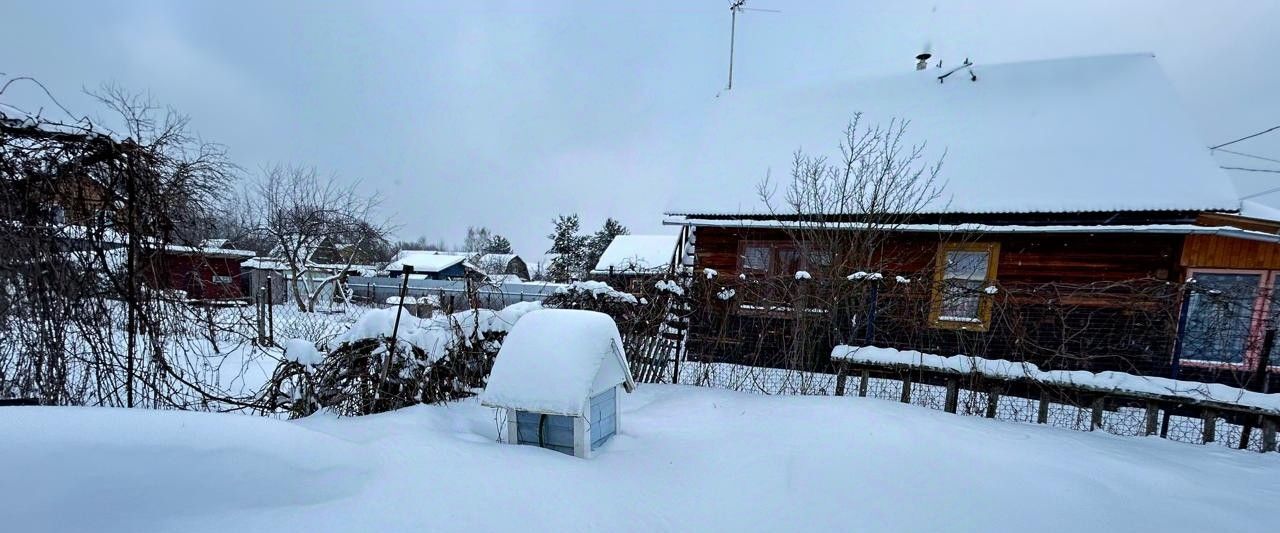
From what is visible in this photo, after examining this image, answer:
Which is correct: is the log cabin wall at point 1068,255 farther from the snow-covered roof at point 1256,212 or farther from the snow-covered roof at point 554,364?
the snow-covered roof at point 554,364

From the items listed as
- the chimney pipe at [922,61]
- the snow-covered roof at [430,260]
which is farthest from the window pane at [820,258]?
the snow-covered roof at [430,260]

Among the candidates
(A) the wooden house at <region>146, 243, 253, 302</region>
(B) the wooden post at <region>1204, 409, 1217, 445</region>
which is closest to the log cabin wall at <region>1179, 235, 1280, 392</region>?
(B) the wooden post at <region>1204, 409, 1217, 445</region>

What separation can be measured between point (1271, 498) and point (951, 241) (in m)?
5.00

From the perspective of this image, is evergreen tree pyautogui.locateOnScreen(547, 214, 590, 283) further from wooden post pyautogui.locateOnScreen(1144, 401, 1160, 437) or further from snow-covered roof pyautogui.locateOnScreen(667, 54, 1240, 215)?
wooden post pyautogui.locateOnScreen(1144, 401, 1160, 437)

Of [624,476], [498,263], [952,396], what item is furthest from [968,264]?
[498,263]

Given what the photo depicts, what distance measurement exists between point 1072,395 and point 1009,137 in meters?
6.11

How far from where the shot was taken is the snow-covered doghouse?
2.93 meters

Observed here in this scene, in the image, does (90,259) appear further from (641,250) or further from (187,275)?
(641,250)

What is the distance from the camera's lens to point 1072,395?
4.30m

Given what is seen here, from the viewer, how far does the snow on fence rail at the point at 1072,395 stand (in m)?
3.83

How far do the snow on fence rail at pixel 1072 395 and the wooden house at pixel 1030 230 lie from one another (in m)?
0.55

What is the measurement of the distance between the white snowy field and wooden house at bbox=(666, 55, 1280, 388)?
1.51 m

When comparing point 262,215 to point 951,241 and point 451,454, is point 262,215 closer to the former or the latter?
point 451,454

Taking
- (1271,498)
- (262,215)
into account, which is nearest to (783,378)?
(1271,498)
